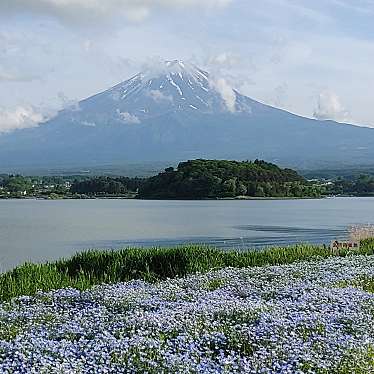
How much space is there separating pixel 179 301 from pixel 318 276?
3.32m

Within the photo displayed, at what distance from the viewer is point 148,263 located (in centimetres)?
1494

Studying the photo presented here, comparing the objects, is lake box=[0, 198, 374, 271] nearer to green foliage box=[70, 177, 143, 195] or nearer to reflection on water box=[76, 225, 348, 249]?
reflection on water box=[76, 225, 348, 249]

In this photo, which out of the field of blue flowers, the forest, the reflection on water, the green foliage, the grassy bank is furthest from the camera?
the green foliage

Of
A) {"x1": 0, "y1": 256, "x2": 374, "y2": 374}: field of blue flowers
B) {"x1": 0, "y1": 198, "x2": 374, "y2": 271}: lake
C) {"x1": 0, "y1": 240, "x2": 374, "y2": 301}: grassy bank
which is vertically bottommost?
{"x1": 0, "y1": 198, "x2": 374, "y2": 271}: lake

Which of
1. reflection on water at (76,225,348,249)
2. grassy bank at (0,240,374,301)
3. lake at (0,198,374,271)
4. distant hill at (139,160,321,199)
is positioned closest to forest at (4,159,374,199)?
distant hill at (139,160,321,199)

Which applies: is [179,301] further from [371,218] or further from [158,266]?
[371,218]

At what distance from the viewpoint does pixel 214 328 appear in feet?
24.4

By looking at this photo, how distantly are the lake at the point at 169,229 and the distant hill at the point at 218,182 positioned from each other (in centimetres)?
793

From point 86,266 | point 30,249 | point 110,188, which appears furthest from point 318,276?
point 110,188

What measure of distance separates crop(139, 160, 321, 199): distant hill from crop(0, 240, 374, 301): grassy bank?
61.4 metres

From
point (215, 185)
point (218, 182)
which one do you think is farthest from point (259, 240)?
point (215, 185)

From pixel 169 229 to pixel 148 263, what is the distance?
30.9 metres

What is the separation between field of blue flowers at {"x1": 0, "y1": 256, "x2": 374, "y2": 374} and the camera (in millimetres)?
6160

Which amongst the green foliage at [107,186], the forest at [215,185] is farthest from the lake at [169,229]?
the green foliage at [107,186]
